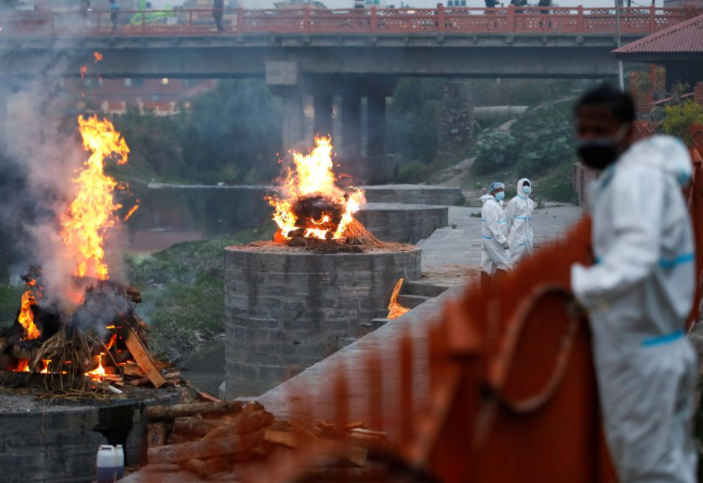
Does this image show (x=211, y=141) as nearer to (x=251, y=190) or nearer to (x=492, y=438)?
(x=251, y=190)

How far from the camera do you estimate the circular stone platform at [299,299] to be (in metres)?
18.1

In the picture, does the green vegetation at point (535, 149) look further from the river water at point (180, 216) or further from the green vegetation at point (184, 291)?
the green vegetation at point (184, 291)

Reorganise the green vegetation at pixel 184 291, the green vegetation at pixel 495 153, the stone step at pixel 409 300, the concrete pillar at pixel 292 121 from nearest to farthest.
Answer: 1. the stone step at pixel 409 300
2. the green vegetation at pixel 184 291
3. the concrete pillar at pixel 292 121
4. the green vegetation at pixel 495 153

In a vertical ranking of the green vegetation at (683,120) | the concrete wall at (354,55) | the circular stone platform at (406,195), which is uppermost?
the concrete wall at (354,55)

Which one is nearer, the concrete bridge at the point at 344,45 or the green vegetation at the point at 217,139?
the concrete bridge at the point at 344,45

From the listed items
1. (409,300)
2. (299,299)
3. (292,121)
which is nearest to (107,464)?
(409,300)

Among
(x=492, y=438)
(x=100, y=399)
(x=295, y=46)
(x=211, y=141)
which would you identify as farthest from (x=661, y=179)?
(x=211, y=141)

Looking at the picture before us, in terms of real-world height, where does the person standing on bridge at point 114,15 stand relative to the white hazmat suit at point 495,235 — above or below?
above

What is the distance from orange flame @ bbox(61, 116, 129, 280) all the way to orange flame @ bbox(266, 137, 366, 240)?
9.83ft

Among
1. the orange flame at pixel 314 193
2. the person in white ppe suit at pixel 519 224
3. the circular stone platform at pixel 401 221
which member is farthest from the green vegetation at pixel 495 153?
the person in white ppe suit at pixel 519 224

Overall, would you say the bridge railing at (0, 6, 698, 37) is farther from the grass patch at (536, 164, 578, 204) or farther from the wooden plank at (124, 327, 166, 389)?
the wooden plank at (124, 327, 166, 389)

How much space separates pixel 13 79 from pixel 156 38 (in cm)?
1719

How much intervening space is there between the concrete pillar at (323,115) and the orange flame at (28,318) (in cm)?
3773

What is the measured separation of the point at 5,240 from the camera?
137 feet
